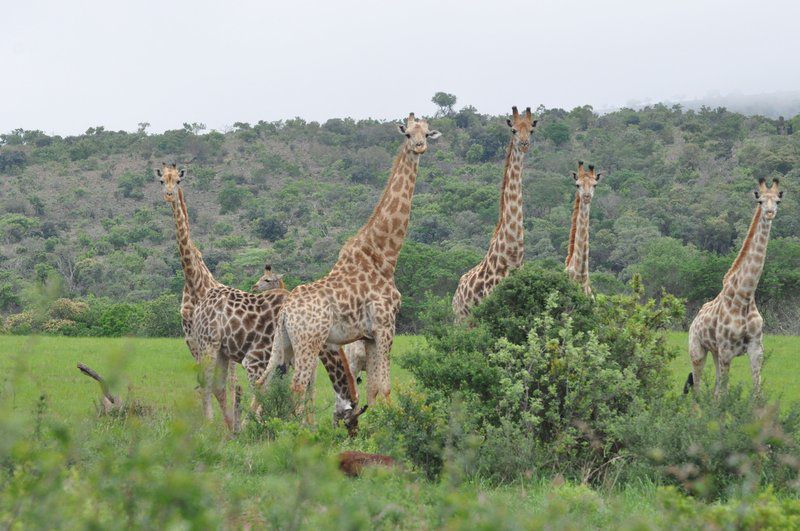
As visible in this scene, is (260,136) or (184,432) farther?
(260,136)

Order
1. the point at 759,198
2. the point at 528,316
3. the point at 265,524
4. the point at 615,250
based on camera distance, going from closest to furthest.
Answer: the point at 265,524 < the point at 528,316 < the point at 759,198 < the point at 615,250

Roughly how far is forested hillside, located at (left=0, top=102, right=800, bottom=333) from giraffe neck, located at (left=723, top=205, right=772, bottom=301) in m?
13.9

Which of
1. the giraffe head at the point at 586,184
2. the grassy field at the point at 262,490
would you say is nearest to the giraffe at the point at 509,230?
the giraffe head at the point at 586,184

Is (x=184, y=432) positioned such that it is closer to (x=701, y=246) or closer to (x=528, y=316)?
(x=528, y=316)

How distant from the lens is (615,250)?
36969mm

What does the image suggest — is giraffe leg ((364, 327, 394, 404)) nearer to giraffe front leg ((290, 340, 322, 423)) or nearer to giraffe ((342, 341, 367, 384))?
giraffe front leg ((290, 340, 322, 423))

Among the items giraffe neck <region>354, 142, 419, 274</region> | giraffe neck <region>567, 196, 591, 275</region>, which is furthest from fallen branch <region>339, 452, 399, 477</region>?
giraffe neck <region>567, 196, 591, 275</region>

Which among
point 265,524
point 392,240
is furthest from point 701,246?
point 265,524

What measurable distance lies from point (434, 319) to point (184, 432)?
5.56 metres

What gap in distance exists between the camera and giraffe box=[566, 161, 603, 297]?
33.6ft

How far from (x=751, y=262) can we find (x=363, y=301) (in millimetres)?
4437

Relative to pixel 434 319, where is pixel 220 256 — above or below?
below

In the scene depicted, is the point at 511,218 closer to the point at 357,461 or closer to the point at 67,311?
the point at 357,461

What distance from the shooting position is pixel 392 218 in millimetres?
9297
